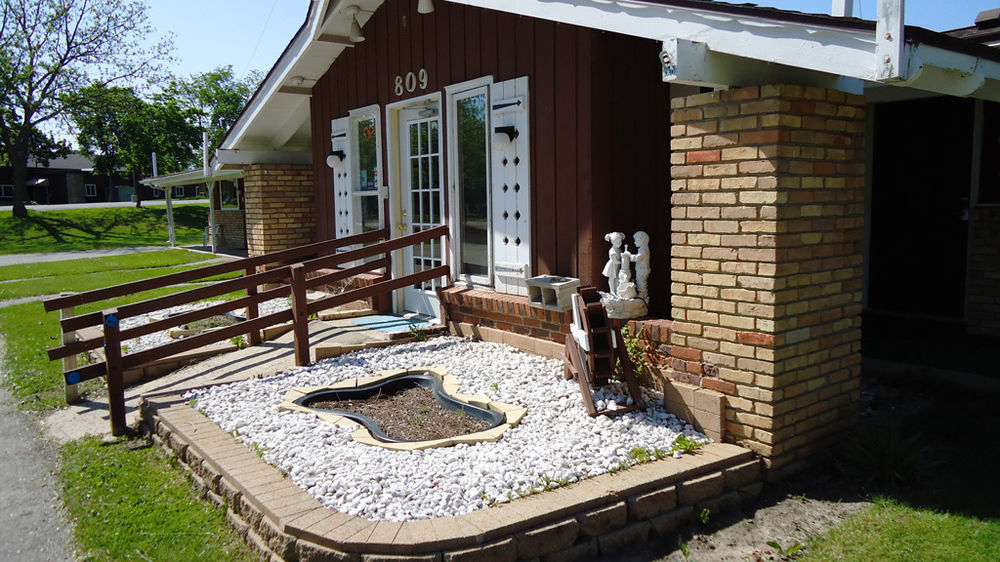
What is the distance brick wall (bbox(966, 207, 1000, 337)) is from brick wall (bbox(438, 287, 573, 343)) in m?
3.69

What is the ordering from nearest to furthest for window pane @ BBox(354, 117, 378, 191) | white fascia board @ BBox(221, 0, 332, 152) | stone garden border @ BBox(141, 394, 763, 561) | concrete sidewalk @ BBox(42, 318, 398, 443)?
stone garden border @ BBox(141, 394, 763, 561)
concrete sidewalk @ BBox(42, 318, 398, 443)
white fascia board @ BBox(221, 0, 332, 152)
window pane @ BBox(354, 117, 378, 191)

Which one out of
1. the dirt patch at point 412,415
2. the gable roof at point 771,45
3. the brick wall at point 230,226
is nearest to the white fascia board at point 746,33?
the gable roof at point 771,45

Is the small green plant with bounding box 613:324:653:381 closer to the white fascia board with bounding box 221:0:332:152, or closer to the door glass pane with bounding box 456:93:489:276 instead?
the door glass pane with bounding box 456:93:489:276

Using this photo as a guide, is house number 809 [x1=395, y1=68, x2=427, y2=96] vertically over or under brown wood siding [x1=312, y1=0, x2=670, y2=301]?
over

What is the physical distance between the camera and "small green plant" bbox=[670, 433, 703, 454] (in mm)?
4029

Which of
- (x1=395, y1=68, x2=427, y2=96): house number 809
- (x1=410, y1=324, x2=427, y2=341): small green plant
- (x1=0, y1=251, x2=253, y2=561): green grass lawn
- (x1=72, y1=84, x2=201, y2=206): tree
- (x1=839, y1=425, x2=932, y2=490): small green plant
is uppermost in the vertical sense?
(x1=72, y1=84, x2=201, y2=206): tree

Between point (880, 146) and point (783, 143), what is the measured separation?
4.08 m

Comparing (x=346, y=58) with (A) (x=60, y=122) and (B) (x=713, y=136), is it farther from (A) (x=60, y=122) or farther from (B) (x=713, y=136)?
(A) (x=60, y=122)

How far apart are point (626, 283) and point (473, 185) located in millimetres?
2509

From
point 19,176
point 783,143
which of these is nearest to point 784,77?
point 783,143

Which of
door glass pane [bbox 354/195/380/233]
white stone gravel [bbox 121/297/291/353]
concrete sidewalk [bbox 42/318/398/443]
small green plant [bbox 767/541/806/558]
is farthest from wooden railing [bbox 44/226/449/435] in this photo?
small green plant [bbox 767/541/806/558]

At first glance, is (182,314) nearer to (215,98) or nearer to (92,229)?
(92,229)

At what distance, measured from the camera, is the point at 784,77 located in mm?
4113

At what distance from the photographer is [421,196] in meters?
7.91
